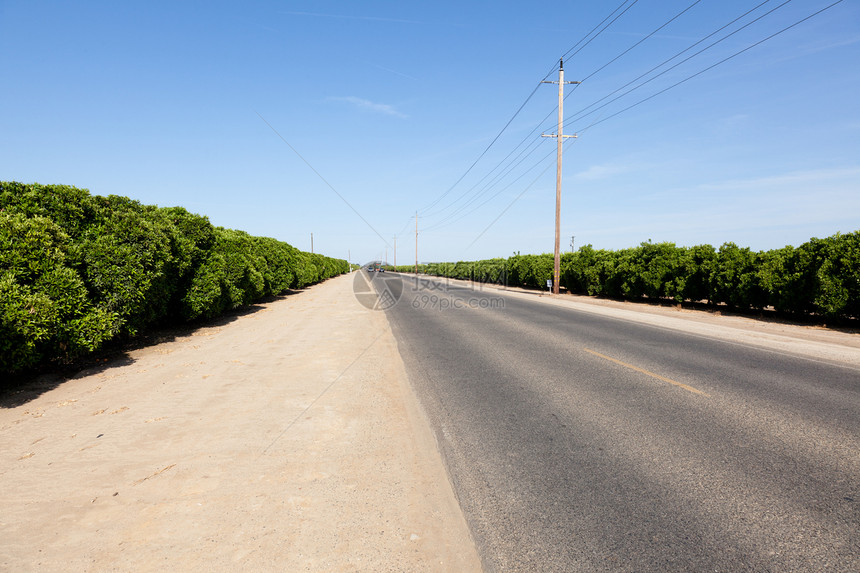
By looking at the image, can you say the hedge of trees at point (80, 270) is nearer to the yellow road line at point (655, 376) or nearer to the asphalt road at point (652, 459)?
the asphalt road at point (652, 459)

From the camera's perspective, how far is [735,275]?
15344mm

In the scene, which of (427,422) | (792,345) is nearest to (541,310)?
(792,345)

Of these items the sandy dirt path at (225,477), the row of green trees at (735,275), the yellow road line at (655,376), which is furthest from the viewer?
the row of green trees at (735,275)

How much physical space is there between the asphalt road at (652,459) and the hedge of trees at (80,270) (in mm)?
5375

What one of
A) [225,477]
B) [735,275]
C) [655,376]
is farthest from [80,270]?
[735,275]

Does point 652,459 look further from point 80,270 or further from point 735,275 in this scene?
point 735,275

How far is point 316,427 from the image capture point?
15.4ft

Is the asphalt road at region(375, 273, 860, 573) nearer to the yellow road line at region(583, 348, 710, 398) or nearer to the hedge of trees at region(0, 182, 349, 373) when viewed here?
the yellow road line at region(583, 348, 710, 398)

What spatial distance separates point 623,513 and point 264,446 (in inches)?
135

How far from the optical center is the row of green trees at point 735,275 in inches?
464

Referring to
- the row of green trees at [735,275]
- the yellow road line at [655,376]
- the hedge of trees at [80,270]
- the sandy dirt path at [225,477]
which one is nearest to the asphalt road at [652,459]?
the yellow road line at [655,376]

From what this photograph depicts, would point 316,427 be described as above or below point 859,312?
below

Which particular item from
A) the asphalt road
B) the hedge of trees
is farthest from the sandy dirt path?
the hedge of trees

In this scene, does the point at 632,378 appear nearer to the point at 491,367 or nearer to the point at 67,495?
the point at 491,367
